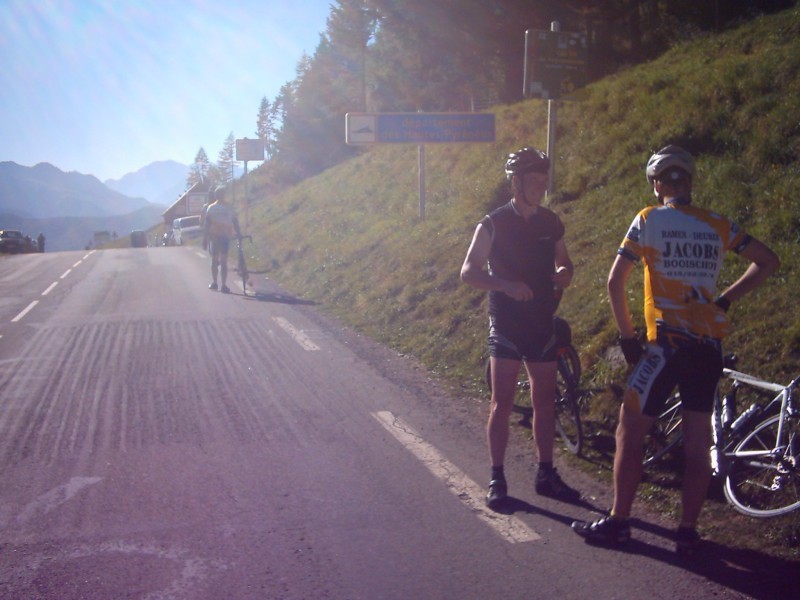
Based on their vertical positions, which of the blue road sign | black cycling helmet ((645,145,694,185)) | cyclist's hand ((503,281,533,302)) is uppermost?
the blue road sign

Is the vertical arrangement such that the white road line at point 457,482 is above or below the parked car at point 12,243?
below

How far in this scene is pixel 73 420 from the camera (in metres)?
7.17

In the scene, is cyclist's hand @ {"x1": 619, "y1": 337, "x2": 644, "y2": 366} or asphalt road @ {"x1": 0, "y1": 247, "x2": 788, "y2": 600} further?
cyclist's hand @ {"x1": 619, "y1": 337, "x2": 644, "y2": 366}

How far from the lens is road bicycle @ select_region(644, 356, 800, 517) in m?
4.32

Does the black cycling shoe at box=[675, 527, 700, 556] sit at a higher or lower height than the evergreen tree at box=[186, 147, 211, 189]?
lower

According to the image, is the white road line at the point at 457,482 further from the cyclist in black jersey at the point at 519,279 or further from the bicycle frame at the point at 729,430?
the bicycle frame at the point at 729,430

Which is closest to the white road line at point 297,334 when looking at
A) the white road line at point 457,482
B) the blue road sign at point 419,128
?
the white road line at point 457,482

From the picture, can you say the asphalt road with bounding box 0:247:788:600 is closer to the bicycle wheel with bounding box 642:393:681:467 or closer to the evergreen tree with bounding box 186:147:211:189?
the bicycle wheel with bounding box 642:393:681:467

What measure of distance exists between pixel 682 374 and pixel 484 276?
130 centimetres

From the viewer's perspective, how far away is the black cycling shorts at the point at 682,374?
13.4 feet

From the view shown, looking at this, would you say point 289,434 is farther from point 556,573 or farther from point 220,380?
point 556,573

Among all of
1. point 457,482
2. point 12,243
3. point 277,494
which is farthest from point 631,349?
point 12,243

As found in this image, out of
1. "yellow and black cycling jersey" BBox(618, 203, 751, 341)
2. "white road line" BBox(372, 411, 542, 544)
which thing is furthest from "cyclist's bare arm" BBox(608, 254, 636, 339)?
"white road line" BBox(372, 411, 542, 544)

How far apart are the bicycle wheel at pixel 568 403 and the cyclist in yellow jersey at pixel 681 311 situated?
1.64m
